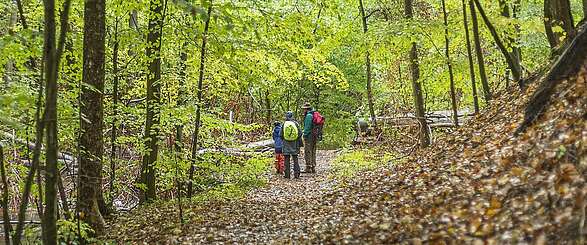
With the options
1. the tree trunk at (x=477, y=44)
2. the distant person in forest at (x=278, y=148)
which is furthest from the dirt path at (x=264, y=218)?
the tree trunk at (x=477, y=44)

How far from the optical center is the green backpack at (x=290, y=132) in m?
15.1

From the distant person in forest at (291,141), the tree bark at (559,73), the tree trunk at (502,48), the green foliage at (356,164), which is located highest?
the tree trunk at (502,48)

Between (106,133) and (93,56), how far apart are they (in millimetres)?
5774

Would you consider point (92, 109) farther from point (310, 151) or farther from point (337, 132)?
point (337, 132)

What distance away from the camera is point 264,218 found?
930 cm

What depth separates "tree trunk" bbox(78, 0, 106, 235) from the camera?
26.7ft

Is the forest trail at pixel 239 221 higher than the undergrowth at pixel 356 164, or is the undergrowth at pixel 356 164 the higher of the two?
the undergrowth at pixel 356 164

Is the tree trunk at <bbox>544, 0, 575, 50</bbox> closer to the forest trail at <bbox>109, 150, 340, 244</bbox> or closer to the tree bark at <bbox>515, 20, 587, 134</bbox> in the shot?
the tree bark at <bbox>515, 20, 587, 134</bbox>

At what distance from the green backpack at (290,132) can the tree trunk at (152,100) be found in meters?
4.61

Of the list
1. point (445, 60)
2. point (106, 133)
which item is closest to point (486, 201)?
point (445, 60)

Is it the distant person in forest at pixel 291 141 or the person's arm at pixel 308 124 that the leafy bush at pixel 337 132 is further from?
the distant person in forest at pixel 291 141

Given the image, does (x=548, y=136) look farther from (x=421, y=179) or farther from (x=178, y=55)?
(x=178, y=55)

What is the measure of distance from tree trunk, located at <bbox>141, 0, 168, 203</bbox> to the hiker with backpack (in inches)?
220

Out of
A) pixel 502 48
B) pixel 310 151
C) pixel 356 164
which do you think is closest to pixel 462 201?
pixel 502 48
